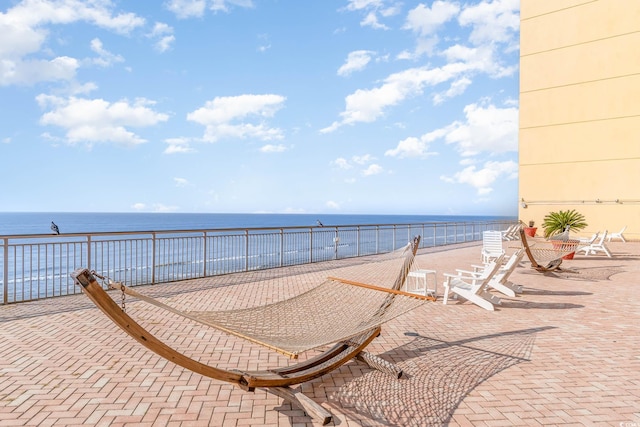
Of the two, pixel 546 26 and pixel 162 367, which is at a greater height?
pixel 546 26

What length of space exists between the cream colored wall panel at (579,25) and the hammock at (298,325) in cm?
2129

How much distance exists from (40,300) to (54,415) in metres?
5.12

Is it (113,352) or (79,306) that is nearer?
(113,352)

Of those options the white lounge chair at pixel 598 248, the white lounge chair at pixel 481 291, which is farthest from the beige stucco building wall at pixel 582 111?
the white lounge chair at pixel 481 291

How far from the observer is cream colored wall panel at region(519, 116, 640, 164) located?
19047 millimetres

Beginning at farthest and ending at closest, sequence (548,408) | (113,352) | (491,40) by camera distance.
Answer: (491,40) < (113,352) < (548,408)

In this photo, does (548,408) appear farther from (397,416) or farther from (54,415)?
(54,415)

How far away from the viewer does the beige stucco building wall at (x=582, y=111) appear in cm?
1912

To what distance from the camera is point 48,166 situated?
127 m

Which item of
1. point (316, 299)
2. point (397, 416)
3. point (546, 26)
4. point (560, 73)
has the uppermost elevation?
point (546, 26)

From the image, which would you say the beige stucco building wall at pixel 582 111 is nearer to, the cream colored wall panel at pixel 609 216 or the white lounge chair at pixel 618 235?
the cream colored wall panel at pixel 609 216

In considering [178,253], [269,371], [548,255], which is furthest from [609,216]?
[269,371]

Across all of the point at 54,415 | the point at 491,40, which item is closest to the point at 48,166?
the point at 491,40

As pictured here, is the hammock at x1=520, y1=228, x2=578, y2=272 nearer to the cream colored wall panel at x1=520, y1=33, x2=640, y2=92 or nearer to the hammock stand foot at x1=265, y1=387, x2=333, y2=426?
the hammock stand foot at x1=265, y1=387, x2=333, y2=426
